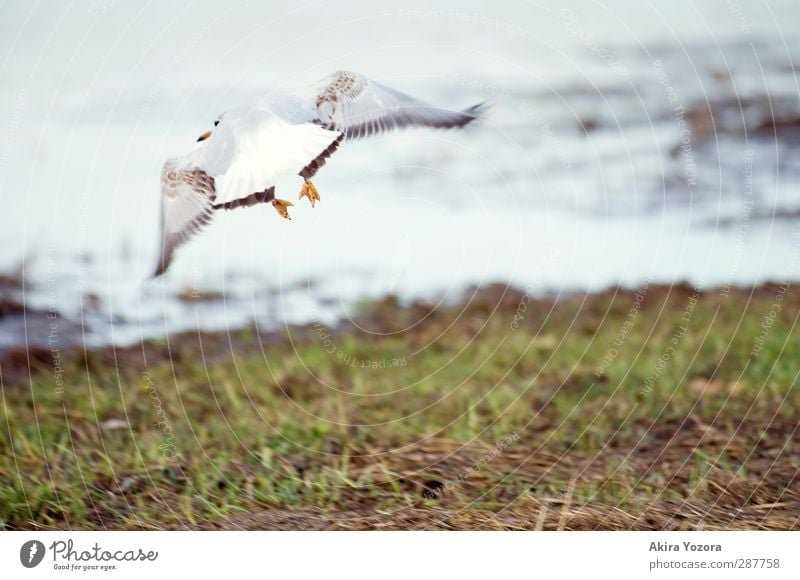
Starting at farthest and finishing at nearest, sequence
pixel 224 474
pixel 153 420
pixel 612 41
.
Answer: pixel 612 41
pixel 153 420
pixel 224 474

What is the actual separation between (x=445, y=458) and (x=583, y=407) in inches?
17.2

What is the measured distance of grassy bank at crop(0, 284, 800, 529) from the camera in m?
2.07

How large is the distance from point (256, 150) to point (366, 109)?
1.06 ft

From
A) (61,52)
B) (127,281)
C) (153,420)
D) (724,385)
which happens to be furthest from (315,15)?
(724,385)

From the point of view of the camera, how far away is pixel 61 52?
2.42m

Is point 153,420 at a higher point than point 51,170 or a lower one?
lower

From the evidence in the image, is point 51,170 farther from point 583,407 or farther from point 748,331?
point 748,331

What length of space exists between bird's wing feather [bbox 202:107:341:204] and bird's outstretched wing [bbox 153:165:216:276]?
1.5 inches

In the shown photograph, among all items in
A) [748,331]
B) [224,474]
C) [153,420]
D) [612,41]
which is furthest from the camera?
[748,331]

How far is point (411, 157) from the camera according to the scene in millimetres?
2629
